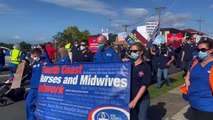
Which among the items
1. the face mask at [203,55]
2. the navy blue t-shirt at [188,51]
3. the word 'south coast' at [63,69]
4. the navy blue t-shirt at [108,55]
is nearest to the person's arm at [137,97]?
the face mask at [203,55]

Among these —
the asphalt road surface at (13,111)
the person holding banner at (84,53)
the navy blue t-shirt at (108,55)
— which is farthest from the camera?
the person holding banner at (84,53)

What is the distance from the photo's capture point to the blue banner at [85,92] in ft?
15.9

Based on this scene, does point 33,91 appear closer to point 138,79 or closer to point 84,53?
point 138,79

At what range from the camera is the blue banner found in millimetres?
4852

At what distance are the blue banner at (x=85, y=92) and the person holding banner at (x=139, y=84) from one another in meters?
0.17

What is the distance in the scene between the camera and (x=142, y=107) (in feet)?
17.1

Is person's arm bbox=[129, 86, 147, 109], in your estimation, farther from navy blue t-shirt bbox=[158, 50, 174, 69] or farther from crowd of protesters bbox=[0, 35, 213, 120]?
navy blue t-shirt bbox=[158, 50, 174, 69]

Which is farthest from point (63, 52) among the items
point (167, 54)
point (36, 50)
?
point (167, 54)

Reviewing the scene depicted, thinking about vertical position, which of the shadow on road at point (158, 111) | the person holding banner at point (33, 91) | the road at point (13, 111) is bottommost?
the road at point (13, 111)

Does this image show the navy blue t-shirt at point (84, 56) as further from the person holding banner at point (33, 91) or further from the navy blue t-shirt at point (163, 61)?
the navy blue t-shirt at point (163, 61)

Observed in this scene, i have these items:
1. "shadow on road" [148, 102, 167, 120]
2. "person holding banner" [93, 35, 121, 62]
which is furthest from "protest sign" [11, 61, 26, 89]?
"shadow on road" [148, 102, 167, 120]

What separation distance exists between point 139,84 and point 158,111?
3278 millimetres

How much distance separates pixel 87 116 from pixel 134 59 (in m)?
1.18

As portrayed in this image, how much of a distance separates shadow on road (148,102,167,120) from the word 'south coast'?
8.32 ft
